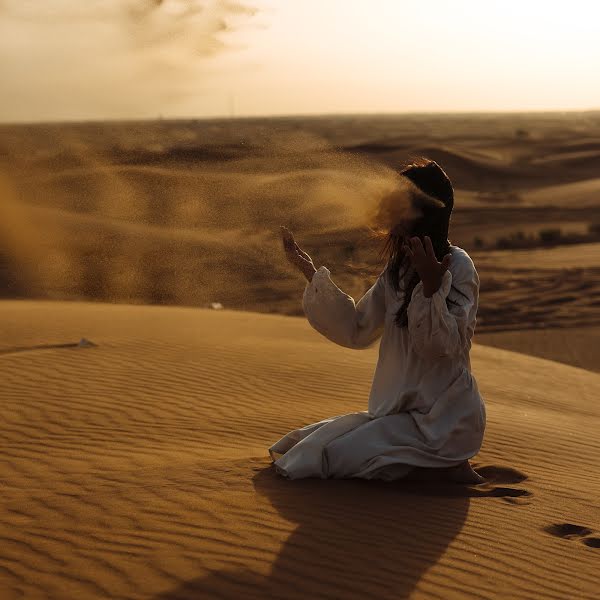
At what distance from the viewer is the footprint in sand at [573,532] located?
531cm

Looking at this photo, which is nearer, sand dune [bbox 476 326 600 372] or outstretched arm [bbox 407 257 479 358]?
outstretched arm [bbox 407 257 479 358]

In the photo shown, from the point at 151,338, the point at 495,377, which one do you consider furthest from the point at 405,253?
the point at 151,338

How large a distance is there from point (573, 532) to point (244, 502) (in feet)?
5.88

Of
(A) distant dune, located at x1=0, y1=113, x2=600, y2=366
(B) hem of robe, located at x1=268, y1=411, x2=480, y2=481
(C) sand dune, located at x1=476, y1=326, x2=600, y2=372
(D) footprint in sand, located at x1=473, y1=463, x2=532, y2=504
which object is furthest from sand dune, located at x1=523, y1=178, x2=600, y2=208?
(B) hem of robe, located at x1=268, y1=411, x2=480, y2=481

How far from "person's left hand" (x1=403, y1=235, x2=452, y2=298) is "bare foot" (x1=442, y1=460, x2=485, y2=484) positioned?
1297 mm

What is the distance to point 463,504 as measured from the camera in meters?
5.54

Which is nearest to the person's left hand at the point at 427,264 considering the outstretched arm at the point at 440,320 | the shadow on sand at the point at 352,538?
the outstretched arm at the point at 440,320

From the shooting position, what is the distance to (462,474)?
19.3 feet

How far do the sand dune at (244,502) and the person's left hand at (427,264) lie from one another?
4.07ft

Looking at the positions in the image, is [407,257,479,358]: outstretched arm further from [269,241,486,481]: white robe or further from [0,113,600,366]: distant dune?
[0,113,600,366]: distant dune

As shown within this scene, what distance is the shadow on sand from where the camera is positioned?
14.3 ft

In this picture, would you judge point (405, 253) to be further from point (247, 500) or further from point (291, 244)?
point (247, 500)

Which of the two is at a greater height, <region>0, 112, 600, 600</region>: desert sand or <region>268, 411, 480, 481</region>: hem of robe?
<region>268, 411, 480, 481</region>: hem of robe

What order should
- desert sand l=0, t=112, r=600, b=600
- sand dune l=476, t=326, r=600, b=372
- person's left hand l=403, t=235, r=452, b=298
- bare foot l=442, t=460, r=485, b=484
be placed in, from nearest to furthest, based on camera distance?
desert sand l=0, t=112, r=600, b=600
person's left hand l=403, t=235, r=452, b=298
bare foot l=442, t=460, r=485, b=484
sand dune l=476, t=326, r=600, b=372
